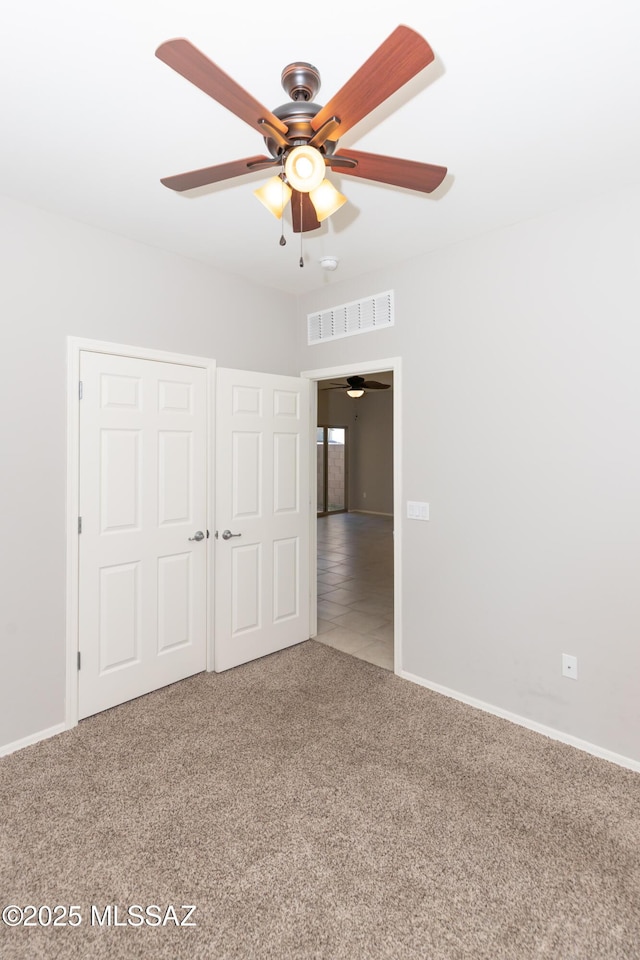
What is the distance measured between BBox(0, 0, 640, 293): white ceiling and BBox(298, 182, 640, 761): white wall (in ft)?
1.04

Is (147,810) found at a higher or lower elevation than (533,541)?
lower

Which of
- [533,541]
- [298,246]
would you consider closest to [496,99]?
[298,246]

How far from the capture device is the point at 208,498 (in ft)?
10.5

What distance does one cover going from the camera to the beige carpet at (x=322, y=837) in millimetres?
1474

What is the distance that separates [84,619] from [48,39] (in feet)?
8.04

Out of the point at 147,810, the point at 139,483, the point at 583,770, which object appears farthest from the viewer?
the point at 139,483

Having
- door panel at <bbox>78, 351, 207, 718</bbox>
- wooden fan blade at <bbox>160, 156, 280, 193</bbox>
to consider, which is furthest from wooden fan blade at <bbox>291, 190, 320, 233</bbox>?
door panel at <bbox>78, 351, 207, 718</bbox>

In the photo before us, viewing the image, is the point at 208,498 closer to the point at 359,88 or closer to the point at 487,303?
the point at 487,303

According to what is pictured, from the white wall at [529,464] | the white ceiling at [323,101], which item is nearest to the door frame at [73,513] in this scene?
the white ceiling at [323,101]

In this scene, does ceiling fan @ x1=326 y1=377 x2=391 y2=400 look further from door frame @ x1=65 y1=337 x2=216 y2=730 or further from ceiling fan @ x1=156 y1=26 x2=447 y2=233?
ceiling fan @ x1=156 y1=26 x2=447 y2=233

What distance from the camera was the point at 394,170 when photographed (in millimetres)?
1551

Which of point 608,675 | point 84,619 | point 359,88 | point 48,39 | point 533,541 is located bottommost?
point 608,675

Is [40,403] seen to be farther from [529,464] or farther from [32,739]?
[529,464]

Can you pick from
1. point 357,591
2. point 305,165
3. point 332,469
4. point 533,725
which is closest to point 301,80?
point 305,165
